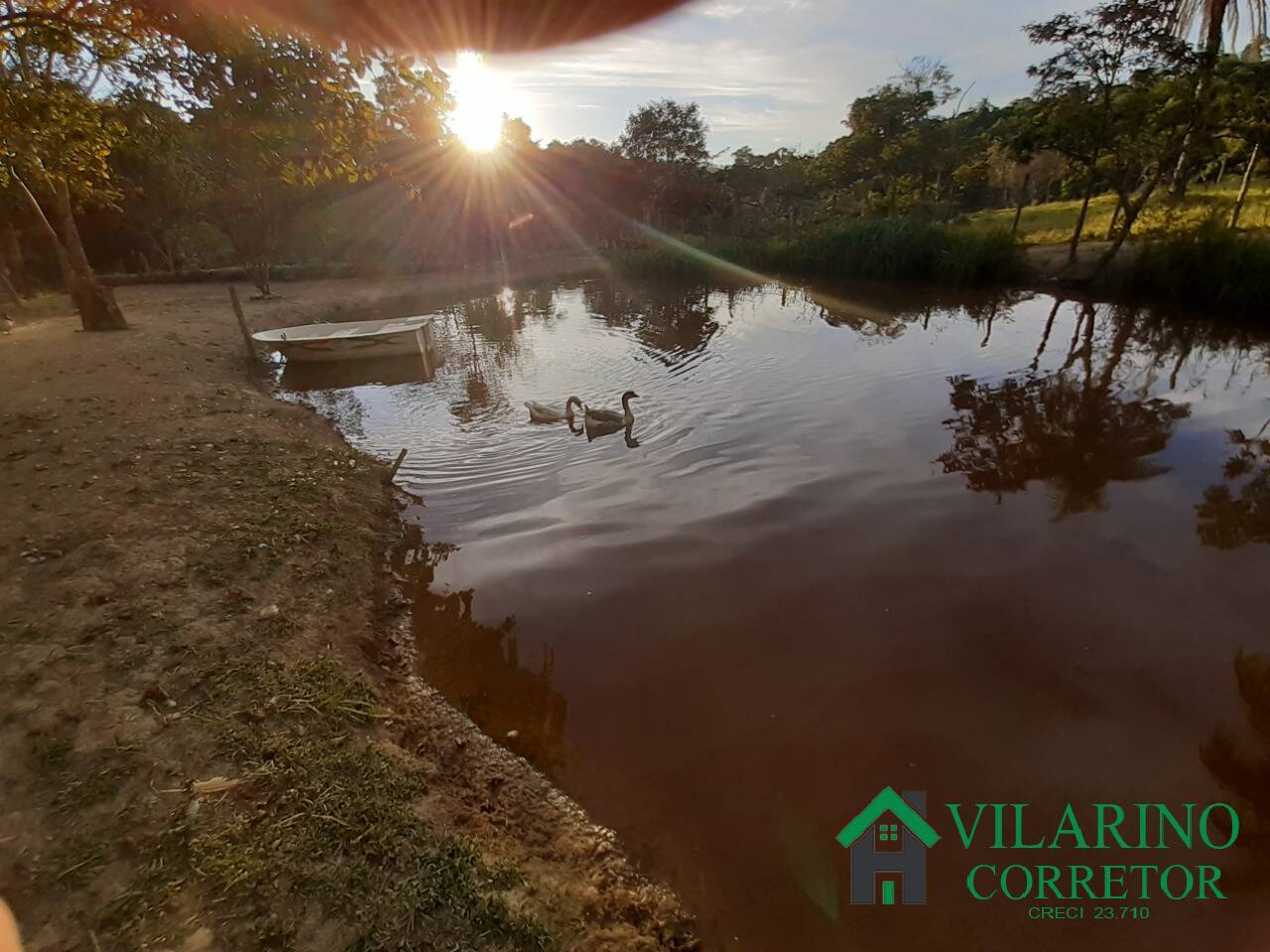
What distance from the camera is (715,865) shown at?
119 inches

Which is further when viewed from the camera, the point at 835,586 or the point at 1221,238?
the point at 1221,238

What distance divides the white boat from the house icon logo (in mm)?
13127

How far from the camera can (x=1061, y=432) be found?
841 centimetres

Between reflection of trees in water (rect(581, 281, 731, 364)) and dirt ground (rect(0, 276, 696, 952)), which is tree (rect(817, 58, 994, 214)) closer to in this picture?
reflection of trees in water (rect(581, 281, 731, 364))

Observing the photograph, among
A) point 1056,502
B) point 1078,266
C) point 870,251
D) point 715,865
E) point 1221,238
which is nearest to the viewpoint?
point 715,865

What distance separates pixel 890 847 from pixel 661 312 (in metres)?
18.6

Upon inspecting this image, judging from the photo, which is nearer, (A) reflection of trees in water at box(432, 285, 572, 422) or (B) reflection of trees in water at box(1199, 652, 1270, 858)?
(B) reflection of trees in water at box(1199, 652, 1270, 858)

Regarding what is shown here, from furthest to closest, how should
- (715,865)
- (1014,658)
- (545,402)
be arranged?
1. (545,402)
2. (1014,658)
3. (715,865)

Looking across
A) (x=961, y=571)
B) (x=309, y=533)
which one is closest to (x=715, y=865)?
(x=961, y=571)

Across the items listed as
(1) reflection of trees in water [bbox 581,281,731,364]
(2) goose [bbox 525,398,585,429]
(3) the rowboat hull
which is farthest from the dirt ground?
(1) reflection of trees in water [bbox 581,281,731,364]

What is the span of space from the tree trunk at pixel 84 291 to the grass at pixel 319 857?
51.3 ft

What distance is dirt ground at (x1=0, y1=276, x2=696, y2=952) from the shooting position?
7.68ft

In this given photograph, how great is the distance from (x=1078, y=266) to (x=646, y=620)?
19696 mm

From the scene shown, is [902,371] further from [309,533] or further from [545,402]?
[309,533]
